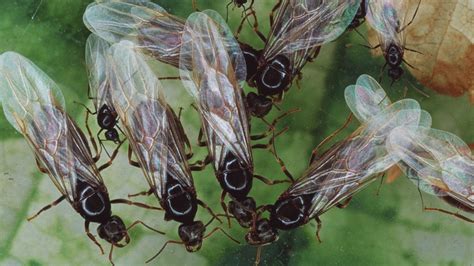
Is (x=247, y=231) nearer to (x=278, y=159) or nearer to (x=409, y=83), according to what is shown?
(x=278, y=159)

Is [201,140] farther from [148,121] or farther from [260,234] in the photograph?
[260,234]

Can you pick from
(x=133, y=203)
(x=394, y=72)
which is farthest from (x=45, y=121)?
(x=394, y=72)

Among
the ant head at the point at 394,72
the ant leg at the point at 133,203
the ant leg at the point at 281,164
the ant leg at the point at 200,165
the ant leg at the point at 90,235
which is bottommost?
the ant leg at the point at 90,235

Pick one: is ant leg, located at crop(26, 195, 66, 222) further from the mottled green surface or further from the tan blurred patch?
the tan blurred patch

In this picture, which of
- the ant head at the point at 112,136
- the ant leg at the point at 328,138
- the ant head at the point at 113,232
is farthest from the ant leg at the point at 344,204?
the ant head at the point at 112,136

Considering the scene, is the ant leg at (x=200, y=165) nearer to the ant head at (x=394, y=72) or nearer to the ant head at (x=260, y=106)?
the ant head at (x=260, y=106)
